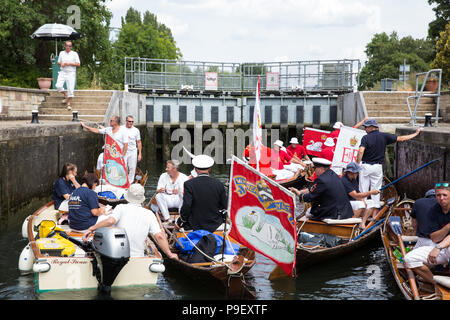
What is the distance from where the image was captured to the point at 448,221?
20.1 ft

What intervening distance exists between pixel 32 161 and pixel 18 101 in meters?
5.78

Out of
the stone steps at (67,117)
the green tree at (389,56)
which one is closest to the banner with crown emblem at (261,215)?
the stone steps at (67,117)

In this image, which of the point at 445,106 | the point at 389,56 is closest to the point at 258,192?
the point at 445,106

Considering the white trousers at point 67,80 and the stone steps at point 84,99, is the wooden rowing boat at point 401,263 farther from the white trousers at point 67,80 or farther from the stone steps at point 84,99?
the stone steps at point 84,99

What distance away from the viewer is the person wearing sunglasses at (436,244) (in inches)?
234

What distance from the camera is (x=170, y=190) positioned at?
31.6ft

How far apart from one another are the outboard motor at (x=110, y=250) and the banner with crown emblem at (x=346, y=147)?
265 inches

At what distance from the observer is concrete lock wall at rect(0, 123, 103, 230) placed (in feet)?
33.2

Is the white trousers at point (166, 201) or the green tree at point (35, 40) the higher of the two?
the green tree at point (35, 40)
